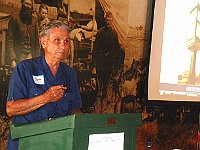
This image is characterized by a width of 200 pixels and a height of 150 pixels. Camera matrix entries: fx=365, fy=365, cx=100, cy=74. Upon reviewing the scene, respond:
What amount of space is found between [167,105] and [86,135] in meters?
2.38

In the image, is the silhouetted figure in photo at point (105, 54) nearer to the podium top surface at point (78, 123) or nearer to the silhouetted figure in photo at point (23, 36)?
the silhouetted figure in photo at point (23, 36)

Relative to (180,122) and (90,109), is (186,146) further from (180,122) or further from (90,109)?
(90,109)

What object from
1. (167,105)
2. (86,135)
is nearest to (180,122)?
(167,105)

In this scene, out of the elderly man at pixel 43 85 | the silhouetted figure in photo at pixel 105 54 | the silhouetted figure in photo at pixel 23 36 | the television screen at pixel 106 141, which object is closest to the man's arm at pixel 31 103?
the elderly man at pixel 43 85

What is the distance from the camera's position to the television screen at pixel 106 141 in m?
1.39

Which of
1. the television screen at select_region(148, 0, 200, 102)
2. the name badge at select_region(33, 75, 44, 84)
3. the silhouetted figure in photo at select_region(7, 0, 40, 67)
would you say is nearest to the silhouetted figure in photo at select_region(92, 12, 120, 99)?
the television screen at select_region(148, 0, 200, 102)

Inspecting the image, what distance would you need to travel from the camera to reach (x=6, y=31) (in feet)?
8.27

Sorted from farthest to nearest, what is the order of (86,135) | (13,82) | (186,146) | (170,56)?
(186,146), (170,56), (13,82), (86,135)

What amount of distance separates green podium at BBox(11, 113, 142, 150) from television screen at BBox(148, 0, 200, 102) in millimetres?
1974

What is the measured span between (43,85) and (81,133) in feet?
3.26

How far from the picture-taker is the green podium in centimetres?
133

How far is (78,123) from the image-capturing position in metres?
1.34

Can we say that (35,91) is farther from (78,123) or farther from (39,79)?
(78,123)

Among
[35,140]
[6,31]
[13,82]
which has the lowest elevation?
[35,140]
